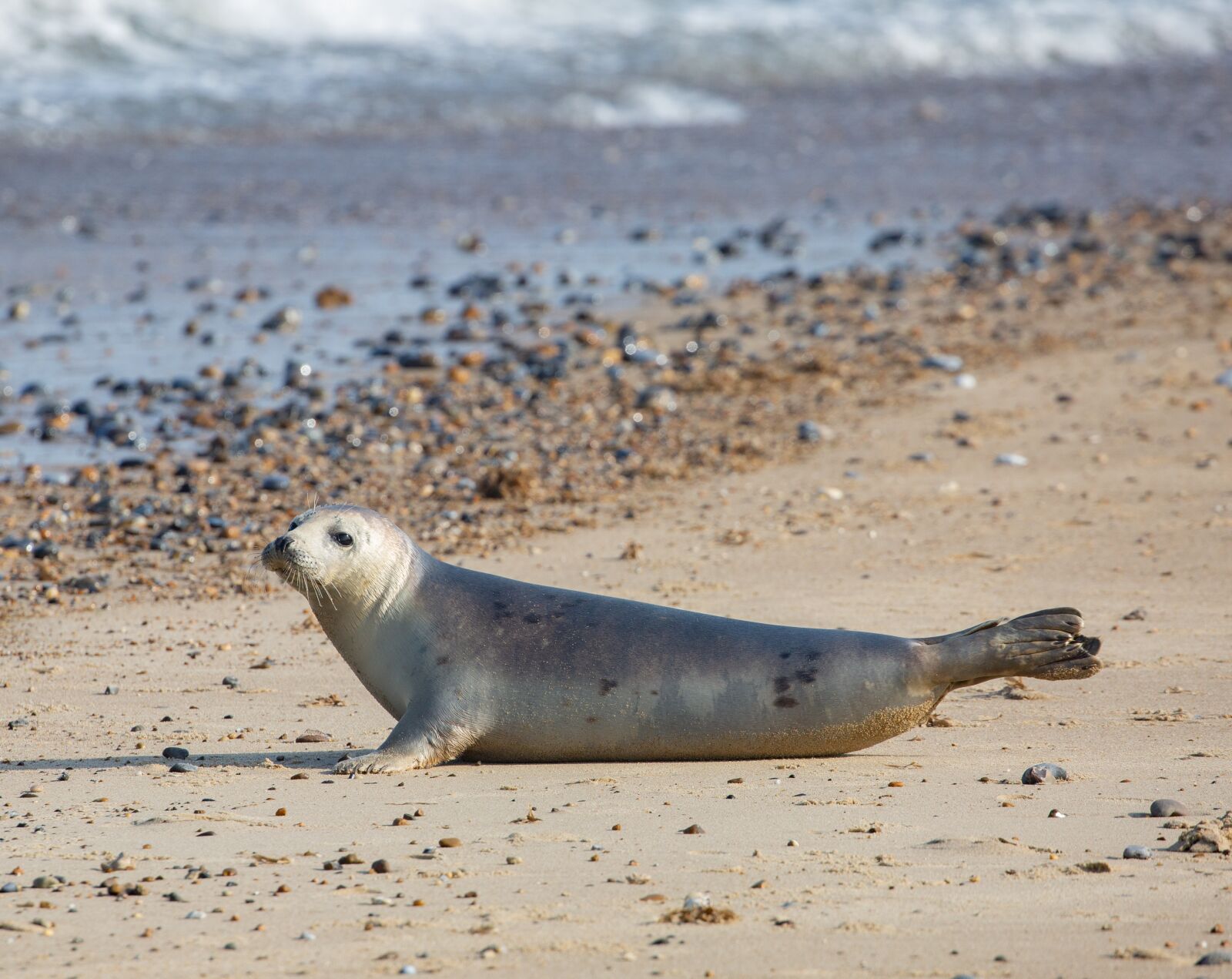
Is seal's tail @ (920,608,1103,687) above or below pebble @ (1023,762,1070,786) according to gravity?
above

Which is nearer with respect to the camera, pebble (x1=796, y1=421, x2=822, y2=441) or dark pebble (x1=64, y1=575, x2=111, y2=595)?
dark pebble (x1=64, y1=575, x2=111, y2=595)

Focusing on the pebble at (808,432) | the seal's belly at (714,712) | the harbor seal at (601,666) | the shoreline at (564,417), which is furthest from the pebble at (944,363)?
the seal's belly at (714,712)

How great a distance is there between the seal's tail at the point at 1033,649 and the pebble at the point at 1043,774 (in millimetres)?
260

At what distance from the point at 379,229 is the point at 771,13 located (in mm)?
19622

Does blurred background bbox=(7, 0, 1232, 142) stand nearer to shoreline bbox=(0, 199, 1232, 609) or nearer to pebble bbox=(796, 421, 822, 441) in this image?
shoreline bbox=(0, 199, 1232, 609)

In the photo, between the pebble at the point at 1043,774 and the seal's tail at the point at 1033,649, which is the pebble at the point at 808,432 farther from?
the pebble at the point at 1043,774

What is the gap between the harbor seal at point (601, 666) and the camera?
4.82 metres

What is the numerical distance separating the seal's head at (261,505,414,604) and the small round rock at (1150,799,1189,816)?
86.1 inches

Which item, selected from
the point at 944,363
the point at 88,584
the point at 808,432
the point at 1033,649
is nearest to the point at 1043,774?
the point at 1033,649

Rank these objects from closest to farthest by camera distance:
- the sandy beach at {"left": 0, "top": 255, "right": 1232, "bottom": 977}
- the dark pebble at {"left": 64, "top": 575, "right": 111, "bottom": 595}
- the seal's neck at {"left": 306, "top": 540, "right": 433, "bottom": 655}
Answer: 1. the sandy beach at {"left": 0, "top": 255, "right": 1232, "bottom": 977}
2. the seal's neck at {"left": 306, "top": 540, "right": 433, "bottom": 655}
3. the dark pebble at {"left": 64, "top": 575, "right": 111, "bottom": 595}

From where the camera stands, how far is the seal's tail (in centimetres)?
474

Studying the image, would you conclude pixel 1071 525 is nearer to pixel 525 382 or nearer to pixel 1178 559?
pixel 1178 559

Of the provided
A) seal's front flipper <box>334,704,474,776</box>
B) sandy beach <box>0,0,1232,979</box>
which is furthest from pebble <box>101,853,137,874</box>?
seal's front flipper <box>334,704,474,776</box>

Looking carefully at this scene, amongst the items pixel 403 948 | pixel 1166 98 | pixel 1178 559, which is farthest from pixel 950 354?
pixel 1166 98
